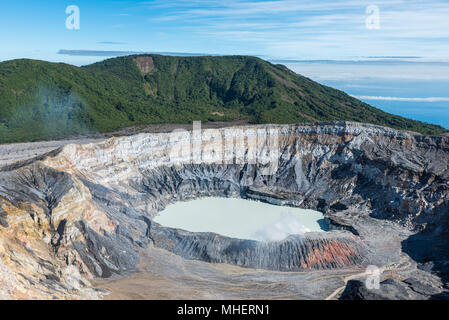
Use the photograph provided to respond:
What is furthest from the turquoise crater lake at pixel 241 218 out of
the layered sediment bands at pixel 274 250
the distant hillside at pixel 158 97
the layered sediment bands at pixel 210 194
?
the distant hillside at pixel 158 97

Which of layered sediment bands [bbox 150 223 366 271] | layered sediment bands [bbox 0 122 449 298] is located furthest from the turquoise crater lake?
layered sediment bands [bbox 150 223 366 271]

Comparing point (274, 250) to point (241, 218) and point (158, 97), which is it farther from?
point (158, 97)

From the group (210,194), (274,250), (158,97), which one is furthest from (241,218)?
(158,97)

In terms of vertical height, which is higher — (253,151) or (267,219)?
(253,151)

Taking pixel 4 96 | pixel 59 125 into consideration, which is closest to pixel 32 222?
pixel 59 125

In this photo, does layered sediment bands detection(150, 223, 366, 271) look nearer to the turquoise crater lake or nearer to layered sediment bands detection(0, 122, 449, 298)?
layered sediment bands detection(0, 122, 449, 298)
